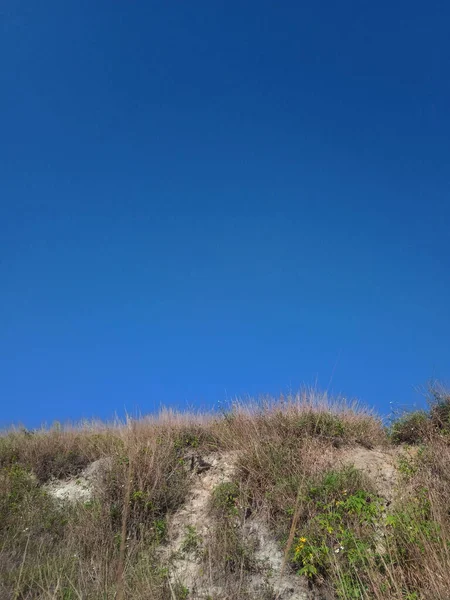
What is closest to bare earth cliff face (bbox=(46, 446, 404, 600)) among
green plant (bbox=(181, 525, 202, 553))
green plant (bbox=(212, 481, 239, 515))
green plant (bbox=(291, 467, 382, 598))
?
green plant (bbox=(181, 525, 202, 553))

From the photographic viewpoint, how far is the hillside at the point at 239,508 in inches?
243

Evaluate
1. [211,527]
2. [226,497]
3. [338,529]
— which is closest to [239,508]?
[226,497]

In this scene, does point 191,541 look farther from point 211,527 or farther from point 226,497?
point 226,497

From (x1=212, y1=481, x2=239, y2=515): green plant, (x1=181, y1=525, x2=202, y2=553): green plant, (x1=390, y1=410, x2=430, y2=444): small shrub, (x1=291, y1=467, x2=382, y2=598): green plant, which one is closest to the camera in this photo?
(x1=291, y1=467, x2=382, y2=598): green plant

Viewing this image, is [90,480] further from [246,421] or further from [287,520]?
[287,520]

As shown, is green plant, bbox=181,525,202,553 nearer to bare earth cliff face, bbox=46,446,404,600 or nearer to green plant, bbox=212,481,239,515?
bare earth cliff face, bbox=46,446,404,600

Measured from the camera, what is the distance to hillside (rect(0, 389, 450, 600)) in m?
6.18

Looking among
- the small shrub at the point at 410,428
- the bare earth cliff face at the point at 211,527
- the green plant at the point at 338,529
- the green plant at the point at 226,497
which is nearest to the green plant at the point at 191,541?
the bare earth cliff face at the point at 211,527

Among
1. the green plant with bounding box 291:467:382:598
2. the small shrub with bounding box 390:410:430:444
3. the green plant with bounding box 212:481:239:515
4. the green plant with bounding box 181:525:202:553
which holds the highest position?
the small shrub with bounding box 390:410:430:444

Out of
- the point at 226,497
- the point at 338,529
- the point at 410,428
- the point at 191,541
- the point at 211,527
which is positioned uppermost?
the point at 410,428

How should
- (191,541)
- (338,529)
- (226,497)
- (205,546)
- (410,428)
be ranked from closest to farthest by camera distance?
(338,529) < (205,546) < (191,541) < (226,497) < (410,428)

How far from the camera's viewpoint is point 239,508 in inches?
329

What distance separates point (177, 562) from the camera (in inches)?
304

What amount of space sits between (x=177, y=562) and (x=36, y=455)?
18.2 feet
